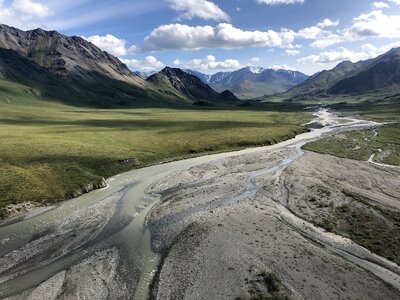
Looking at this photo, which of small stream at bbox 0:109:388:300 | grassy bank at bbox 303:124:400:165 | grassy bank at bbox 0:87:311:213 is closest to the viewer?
small stream at bbox 0:109:388:300

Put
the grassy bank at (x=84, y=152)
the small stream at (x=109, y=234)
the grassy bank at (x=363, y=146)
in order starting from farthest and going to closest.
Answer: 1. the grassy bank at (x=363, y=146)
2. the grassy bank at (x=84, y=152)
3. the small stream at (x=109, y=234)

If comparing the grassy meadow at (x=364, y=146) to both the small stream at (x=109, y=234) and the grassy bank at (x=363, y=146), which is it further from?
the small stream at (x=109, y=234)

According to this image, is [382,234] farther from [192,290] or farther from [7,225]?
[7,225]

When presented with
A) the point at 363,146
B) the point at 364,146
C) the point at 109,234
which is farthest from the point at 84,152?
the point at 364,146

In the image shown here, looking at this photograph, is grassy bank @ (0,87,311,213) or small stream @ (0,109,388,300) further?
grassy bank @ (0,87,311,213)

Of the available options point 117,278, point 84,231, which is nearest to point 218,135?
point 84,231

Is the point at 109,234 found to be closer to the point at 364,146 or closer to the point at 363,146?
the point at 363,146

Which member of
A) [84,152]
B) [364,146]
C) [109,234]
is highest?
[84,152]

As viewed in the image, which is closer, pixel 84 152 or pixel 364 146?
pixel 84 152

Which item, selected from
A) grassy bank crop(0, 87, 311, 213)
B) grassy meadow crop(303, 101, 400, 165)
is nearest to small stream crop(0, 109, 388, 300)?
grassy bank crop(0, 87, 311, 213)

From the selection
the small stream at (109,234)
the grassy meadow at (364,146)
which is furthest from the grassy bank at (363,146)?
the small stream at (109,234)

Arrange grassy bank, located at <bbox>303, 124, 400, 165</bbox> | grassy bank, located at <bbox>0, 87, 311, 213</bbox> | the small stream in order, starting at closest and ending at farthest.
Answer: the small stream, grassy bank, located at <bbox>0, 87, 311, 213</bbox>, grassy bank, located at <bbox>303, 124, 400, 165</bbox>

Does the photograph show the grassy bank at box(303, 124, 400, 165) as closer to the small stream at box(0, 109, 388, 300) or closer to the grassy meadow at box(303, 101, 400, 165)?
the grassy meadow at box(303, 101, 400, 165)
